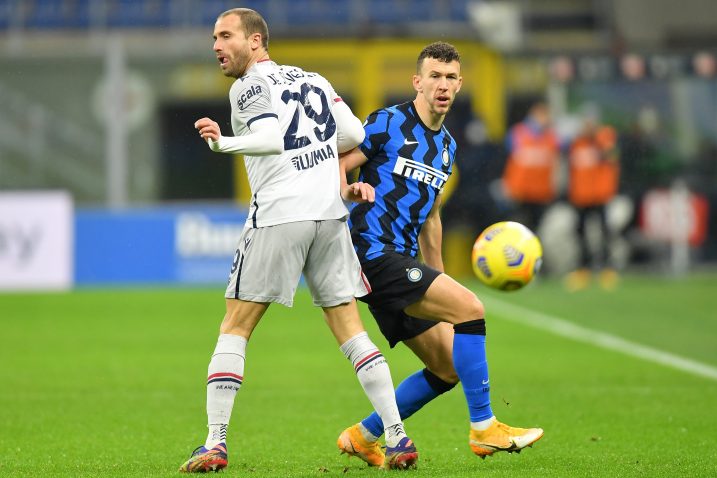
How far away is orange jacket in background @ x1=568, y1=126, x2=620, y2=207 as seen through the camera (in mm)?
19219

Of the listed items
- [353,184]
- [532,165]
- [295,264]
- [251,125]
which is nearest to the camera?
[251,125]

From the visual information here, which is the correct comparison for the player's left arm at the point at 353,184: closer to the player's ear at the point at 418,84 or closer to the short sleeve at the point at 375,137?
the short sleeve at the point at 375,137

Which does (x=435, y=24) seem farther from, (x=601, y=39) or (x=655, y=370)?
(x=655, y=370)

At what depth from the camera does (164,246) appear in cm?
1925

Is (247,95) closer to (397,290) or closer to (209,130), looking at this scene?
(209,130)

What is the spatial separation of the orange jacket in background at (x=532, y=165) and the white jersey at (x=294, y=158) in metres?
13.1

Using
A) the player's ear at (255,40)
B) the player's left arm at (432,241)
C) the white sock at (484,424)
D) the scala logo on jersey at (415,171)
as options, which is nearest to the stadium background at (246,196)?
the white sock at (484,424)

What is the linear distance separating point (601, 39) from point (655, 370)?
1654 centimetres

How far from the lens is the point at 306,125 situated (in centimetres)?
622

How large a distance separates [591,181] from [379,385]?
13.5 metres

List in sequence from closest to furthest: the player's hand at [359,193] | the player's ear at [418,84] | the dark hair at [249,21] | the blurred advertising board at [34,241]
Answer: the dark hair at [249,21]
the player's hand at [359,193]
the player's ear at [418,84]
the blurred advertising board at [34,241]

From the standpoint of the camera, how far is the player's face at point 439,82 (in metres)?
6.48

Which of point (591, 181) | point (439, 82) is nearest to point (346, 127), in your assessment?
point (439, 82)

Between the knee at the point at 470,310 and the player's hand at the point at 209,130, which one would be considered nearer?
the player's hand at the point at 209,130
